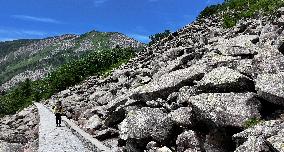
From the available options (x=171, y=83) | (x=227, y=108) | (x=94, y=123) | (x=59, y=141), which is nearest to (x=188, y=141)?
(x=227, y=108)

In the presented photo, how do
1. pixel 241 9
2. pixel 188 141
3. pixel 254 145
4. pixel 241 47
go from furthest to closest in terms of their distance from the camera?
1. pixel 241 9
2. pixel 241 47
3. pixel 188 141
4. pixel 254 145

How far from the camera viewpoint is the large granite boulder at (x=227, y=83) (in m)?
25.4

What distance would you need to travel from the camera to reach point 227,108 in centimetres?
2327

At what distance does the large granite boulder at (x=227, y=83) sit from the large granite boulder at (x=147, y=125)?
10.8 feet

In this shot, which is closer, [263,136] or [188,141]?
[263,136]

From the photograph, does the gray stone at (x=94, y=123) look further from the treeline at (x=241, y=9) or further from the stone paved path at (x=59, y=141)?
the treeline at (x=241, y=9)

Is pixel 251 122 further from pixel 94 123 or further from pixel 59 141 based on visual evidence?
pixel 94 123

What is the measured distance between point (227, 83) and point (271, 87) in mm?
3257

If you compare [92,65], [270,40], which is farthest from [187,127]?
[92,65]

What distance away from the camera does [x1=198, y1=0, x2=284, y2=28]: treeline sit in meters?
49.9

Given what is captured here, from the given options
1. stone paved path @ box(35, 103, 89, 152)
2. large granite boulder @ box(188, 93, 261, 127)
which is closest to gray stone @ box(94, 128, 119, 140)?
stone paved path @ box(35, 103, 89, 152)

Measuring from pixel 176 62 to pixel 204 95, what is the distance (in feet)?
41.8

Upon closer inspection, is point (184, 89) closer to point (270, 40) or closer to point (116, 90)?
point (270, 40)

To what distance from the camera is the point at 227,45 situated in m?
34.2
